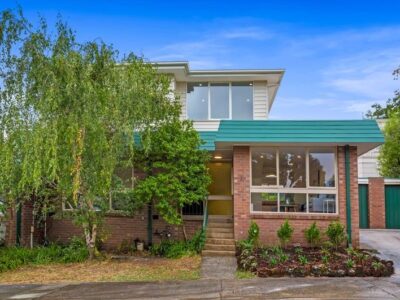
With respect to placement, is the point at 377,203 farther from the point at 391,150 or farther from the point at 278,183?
the point at 278,183

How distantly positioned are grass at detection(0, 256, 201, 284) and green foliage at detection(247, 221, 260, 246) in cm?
165

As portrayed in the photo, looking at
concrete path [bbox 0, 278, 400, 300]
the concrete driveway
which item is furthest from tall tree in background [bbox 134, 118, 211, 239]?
the concrete driveway

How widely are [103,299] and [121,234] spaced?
5.94 m

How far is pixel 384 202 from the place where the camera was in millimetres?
17344

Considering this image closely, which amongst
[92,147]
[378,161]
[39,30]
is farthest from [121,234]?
[378,161]

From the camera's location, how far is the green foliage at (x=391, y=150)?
2008cm

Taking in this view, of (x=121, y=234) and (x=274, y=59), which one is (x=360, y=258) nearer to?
(x=121, y=234)

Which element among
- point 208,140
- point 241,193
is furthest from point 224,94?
point 241,193

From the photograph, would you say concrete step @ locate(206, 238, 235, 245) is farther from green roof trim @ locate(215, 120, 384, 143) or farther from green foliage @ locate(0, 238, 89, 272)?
green foliage @ locate(0, 238, 89, 272)

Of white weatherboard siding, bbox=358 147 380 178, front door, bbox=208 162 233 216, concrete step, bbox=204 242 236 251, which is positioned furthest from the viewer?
white weatherboard siding, bbox=358 147 380 178

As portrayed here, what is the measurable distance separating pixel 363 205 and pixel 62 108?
535 inches

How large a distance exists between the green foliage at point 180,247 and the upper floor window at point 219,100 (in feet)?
19.6

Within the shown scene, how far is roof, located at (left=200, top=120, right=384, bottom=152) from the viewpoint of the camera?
37.1 feet

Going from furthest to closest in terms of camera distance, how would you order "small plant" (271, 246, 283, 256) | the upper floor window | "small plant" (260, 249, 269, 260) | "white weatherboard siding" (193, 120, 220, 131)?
the upper floor window
"white weatherboard siding" (193, 120, 220, 131)
"small plant" (271, 246, 283, 256)
"small plant" (260, 249, 269, 260)
